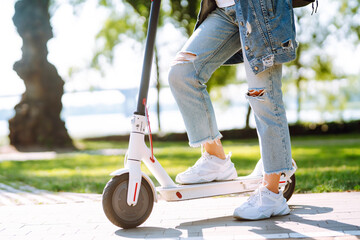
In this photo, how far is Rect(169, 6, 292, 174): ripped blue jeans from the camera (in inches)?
116

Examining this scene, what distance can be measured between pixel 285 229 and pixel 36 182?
420 centimetres

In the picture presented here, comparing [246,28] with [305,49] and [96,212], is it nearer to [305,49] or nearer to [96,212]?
[96,212]

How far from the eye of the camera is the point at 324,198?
3762mm

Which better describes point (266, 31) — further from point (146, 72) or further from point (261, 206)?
point (261, 206)

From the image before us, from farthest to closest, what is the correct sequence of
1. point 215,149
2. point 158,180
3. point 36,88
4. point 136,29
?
1. point 136,29
2. point 36,88
3. point 215,149
4. point 158,180

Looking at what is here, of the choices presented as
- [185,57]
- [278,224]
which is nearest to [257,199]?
[278,224]

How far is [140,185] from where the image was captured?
2928 mm

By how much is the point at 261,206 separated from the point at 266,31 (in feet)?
3.43


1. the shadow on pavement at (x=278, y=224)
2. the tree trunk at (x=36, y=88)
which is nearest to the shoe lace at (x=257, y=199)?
the shadow on pavement at (x=278, y=224)

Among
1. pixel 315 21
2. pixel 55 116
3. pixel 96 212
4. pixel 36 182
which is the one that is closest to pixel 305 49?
pixel 315 21

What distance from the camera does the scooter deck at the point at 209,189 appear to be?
3078 mm

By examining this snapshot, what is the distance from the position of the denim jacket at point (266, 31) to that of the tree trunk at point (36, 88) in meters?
12.4

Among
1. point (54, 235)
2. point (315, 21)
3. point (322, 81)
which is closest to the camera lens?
point (54, 235)

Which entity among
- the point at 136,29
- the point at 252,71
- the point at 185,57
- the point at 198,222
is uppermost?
the point at 136,29
